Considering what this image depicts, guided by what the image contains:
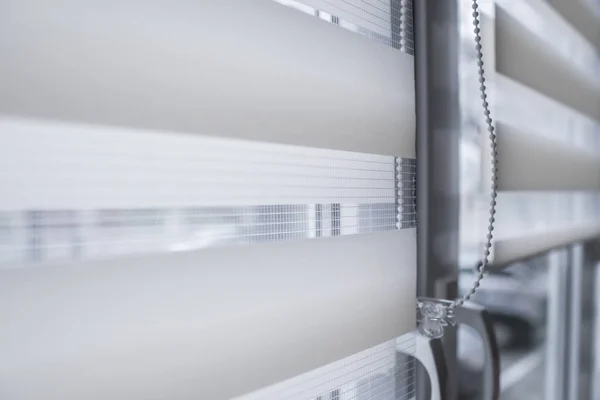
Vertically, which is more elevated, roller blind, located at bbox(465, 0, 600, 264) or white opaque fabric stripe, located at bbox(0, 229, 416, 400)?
roller blind, located at bbox(465, 0, 600, 264)

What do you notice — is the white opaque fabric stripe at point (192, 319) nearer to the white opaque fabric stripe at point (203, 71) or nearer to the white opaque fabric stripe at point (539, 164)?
the white opaque fabric stripe at point (203, 71)

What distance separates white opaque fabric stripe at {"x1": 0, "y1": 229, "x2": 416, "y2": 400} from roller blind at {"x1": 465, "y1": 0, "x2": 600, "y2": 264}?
1.10 ft

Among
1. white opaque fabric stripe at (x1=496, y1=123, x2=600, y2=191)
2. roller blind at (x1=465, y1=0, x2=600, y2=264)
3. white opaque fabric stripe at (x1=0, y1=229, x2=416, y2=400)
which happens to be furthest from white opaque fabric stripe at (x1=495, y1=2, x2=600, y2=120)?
white opaque fabric stripe at (x1=0, y1=229, x2=416, y2=400)

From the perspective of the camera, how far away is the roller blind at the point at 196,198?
0.33m

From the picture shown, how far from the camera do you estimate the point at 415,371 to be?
698mm

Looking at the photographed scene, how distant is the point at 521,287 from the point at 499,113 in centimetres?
50

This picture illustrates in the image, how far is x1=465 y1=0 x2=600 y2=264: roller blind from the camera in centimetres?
92

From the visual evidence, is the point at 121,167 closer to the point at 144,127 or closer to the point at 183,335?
the point at 144,127

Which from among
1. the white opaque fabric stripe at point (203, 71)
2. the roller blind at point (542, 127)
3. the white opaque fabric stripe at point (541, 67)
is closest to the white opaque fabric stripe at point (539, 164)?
the roller blind at point (542, 127)

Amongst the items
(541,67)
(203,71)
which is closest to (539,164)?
(541,67)

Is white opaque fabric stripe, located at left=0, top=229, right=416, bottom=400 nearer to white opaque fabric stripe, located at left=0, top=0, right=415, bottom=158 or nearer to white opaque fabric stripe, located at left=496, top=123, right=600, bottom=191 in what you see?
white opaque fabric stripe, located at left=0, top=0, right=415, bottom=158

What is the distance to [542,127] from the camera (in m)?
1.12

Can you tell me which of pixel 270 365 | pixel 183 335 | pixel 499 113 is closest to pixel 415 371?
pixel 270 365

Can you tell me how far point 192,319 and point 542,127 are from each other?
101 centimetres
